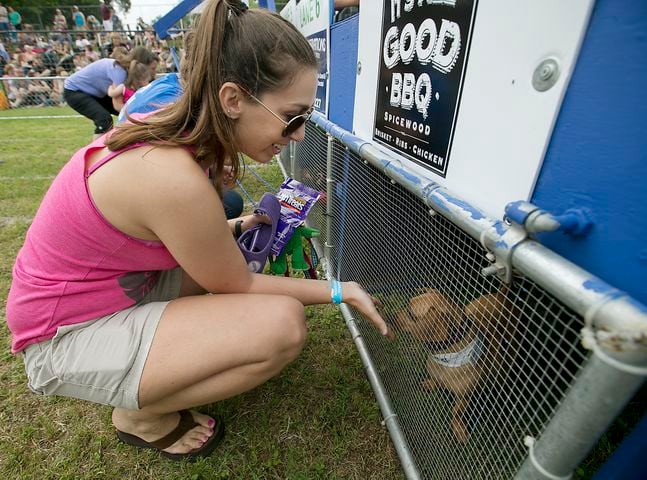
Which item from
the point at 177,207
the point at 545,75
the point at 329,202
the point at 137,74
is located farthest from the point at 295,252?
the point at 137,74

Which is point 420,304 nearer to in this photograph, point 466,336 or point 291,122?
point 466,336

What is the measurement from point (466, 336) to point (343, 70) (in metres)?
1.44

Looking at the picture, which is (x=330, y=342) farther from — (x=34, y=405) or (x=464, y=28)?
(x=464, y=28)

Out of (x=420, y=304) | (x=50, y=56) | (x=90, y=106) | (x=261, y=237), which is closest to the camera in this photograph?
(x=420, y=304)

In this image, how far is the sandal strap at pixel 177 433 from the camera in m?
1.58

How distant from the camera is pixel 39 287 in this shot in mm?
1325

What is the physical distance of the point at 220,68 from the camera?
1180 mm

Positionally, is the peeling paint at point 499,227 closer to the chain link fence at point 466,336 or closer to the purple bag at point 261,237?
the chain link fence at point 466,336

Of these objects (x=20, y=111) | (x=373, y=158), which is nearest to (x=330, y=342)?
(x=373, y=158)

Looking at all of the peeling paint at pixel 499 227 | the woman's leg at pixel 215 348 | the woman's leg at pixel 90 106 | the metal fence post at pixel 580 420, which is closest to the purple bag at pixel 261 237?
the woman's leg at pixel 215 348

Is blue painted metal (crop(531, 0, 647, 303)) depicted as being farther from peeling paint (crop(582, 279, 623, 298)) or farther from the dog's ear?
the dog's ear

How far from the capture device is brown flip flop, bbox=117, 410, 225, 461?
62.3 inches

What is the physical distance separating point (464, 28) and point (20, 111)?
1620cm

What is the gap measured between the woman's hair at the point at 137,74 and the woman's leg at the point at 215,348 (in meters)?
4.07
